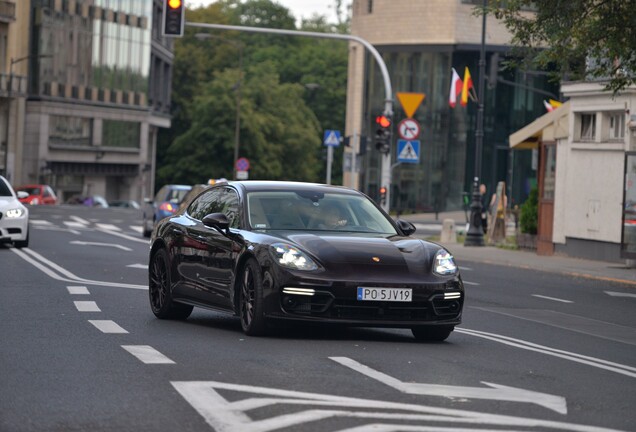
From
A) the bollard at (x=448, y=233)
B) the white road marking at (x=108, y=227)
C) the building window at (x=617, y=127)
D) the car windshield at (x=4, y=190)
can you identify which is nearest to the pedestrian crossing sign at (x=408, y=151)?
the bollard at (x=448, y=233)

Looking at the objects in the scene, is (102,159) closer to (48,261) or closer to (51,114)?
(51,114)

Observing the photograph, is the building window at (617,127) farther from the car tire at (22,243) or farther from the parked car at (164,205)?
the car tire at (22,243)

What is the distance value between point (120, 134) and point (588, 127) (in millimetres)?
65348

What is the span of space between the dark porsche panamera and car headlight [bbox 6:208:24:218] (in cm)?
1532

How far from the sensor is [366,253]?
12547mm

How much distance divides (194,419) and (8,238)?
72.6 ft

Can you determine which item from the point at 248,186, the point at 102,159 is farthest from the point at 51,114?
the point at 248,186

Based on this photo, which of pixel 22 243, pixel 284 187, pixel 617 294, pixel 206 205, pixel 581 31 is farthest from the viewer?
pixel 22 243

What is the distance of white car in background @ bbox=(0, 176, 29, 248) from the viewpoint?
29319mm

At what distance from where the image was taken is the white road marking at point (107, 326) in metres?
13.1

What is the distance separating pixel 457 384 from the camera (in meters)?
9.83

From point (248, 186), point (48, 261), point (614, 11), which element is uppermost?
point (614, 11)

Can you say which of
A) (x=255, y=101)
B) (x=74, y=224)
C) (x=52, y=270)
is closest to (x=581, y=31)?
(x=52, y=270)

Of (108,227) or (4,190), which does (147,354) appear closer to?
(4,190)
